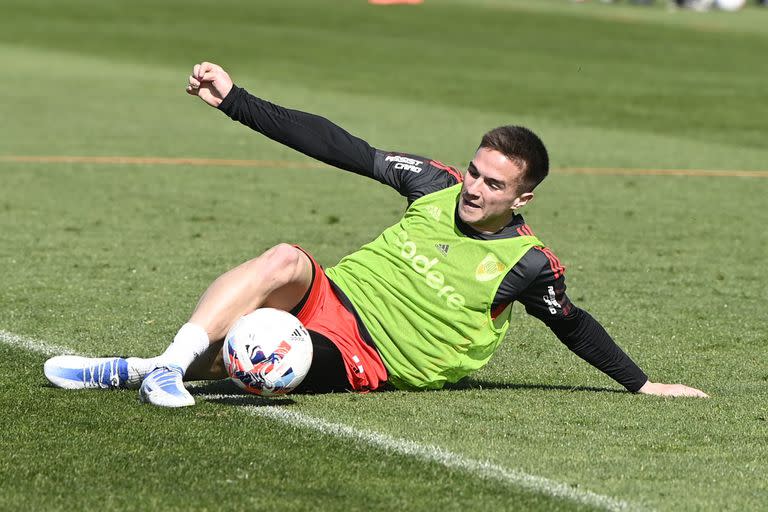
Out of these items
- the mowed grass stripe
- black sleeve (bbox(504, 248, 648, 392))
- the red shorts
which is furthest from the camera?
the mowed grass stripe

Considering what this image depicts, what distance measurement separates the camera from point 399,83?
31.7 m

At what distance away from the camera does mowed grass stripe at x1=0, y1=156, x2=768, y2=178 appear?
58.2 ft

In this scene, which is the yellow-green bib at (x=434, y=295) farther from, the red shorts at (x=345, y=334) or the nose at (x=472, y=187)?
the nose at (x=472, y=187)

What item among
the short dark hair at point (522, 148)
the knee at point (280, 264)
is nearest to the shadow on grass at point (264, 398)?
the knee at point (280, 264)

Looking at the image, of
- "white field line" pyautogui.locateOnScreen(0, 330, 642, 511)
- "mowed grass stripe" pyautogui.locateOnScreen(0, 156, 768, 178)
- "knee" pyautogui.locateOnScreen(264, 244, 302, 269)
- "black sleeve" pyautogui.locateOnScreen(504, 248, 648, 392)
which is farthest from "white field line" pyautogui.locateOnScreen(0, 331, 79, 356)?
"mowed grass stripe" pyautogui.locateOnScreen(0, 156, 768, 178)

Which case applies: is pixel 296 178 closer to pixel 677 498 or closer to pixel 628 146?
pixel 628 146

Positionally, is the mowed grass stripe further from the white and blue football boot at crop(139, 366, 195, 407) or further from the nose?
the white and blue football boot at crop(139, 366, 195, 407)

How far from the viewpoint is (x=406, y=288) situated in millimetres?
6996

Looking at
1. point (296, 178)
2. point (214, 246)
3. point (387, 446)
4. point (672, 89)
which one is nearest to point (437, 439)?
point (387, 446)

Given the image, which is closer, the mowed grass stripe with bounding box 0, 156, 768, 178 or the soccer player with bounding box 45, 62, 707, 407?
the soccer player with bounding box 45, 62, 707, 407

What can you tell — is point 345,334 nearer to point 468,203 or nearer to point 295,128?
point 468,203

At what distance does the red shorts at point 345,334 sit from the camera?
6953mm

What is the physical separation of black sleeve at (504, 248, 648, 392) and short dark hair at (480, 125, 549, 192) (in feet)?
1.17

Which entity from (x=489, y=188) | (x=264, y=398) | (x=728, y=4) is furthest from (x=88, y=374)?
(x=728, y=4)
